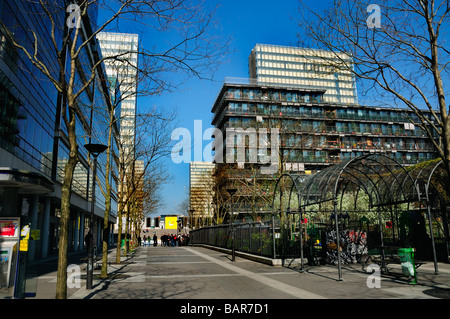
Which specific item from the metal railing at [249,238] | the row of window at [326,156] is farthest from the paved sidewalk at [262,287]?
the row of window at [326,156]

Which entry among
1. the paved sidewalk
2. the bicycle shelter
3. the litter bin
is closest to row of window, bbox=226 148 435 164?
the bicycle shelter

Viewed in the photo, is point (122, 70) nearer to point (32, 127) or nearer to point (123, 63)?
point (123, 63)

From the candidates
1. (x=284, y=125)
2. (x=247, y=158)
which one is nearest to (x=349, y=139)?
(x=247, y=158)

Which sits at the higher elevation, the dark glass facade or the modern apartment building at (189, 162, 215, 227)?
the dark glass facade

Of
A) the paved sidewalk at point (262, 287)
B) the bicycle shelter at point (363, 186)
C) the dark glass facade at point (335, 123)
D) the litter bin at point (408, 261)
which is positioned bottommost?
the paved sidewalk at point (262, 287)

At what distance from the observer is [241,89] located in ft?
241

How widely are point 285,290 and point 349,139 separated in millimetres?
70827

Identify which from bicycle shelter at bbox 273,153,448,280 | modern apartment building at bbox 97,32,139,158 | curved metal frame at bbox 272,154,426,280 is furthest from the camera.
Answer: bicycle shelter at bbox 273,153,448,280

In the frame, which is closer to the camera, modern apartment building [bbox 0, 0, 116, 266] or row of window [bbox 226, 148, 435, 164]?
modern apartment building [bbox 0, 0, 116, 266]

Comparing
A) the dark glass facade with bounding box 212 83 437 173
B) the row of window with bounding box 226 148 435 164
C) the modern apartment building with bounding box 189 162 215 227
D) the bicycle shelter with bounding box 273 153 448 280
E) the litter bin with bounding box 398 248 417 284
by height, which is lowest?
the litter bin with bounding box 398 248 417 284

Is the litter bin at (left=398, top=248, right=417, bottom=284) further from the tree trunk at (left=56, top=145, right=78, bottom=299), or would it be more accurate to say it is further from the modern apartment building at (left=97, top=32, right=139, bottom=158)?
the modern apartment building at (left=97, top=32, right=139, bottom=158)

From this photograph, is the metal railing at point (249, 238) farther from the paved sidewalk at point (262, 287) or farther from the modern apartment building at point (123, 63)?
the modern apartment building at point (123, 63)

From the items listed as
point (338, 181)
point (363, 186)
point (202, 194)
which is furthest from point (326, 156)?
point (338, 181)

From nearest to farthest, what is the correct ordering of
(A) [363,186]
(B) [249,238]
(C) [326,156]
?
(A) [363,186]
(B) [249,238]
(C) [326,156]
